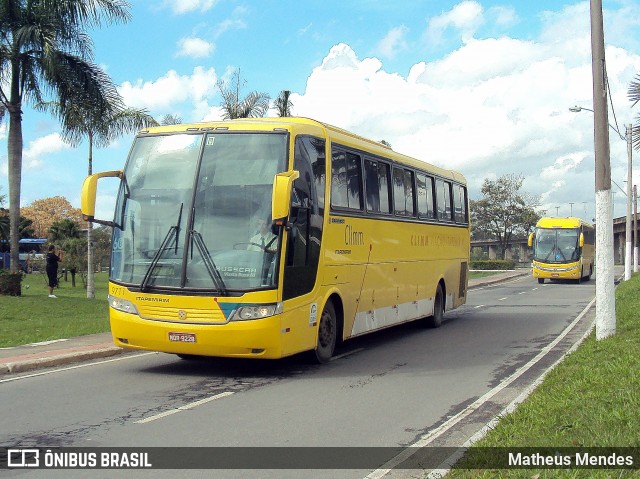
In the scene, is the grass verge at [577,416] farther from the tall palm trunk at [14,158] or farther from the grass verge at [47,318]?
the tall palm trunk at [14,158]

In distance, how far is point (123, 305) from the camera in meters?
10.7

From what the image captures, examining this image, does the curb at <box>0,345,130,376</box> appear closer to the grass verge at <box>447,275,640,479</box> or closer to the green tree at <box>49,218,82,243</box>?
the grass verge at <box>447,275,640,479</box>

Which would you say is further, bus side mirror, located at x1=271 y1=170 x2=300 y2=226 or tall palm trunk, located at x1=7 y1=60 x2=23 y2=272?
tall palm trunk, located at x1=7 y1=60 x2=23 y2=272

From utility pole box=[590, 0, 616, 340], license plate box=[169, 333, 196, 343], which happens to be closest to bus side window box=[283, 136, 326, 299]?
license plate box=[169, 333, 196, 343]

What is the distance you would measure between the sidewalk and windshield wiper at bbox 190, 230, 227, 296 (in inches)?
135

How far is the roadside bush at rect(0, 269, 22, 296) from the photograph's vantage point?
22.6m

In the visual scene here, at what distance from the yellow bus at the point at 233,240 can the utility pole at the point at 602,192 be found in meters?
4.29

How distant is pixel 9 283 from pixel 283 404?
16204mm

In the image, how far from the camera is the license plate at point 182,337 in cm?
1020

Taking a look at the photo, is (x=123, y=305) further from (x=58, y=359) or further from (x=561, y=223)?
(x=561, y=223)

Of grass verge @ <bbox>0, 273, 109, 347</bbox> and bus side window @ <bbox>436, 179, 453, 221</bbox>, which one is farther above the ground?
bus side window @ <bbox>436, 179, 453, 221</bbox>

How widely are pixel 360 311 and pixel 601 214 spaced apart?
440cm

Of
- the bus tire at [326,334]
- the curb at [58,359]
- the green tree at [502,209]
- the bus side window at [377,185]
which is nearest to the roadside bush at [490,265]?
the green tree at [502,209]

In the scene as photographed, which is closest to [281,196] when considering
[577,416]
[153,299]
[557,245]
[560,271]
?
[153,299]
